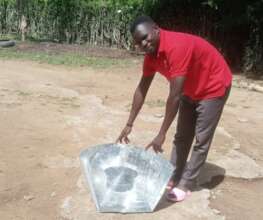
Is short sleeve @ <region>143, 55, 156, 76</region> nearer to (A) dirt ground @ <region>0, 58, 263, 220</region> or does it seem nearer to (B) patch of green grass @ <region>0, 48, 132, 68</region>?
(A) dirt ground @ <region>0, 58, 263, 220</region>

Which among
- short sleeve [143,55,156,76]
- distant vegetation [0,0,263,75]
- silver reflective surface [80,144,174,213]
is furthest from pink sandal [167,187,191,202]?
distant vegetation [0,0,263,75]

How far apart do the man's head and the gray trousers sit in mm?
687

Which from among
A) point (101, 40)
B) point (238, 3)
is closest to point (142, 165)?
point (238, 3)

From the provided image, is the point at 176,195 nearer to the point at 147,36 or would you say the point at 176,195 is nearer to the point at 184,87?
the point at 184,87

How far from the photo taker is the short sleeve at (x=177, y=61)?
3916 mm

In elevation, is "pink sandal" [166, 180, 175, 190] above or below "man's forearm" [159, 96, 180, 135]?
below

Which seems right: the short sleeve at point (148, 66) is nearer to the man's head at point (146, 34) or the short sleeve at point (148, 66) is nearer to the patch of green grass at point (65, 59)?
the man's head at point (146, 34)

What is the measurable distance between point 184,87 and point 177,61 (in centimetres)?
39

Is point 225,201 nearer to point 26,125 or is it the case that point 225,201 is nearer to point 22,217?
point 22,217

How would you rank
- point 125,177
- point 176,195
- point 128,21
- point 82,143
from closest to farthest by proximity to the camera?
point 125,177, point 176,195, point 82,143, point 128,21

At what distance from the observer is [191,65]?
417cm

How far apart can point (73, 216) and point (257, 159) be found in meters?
2.37

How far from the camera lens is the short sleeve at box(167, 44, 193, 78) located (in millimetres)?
3916

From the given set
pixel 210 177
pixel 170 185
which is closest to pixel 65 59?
pixel 210 177
